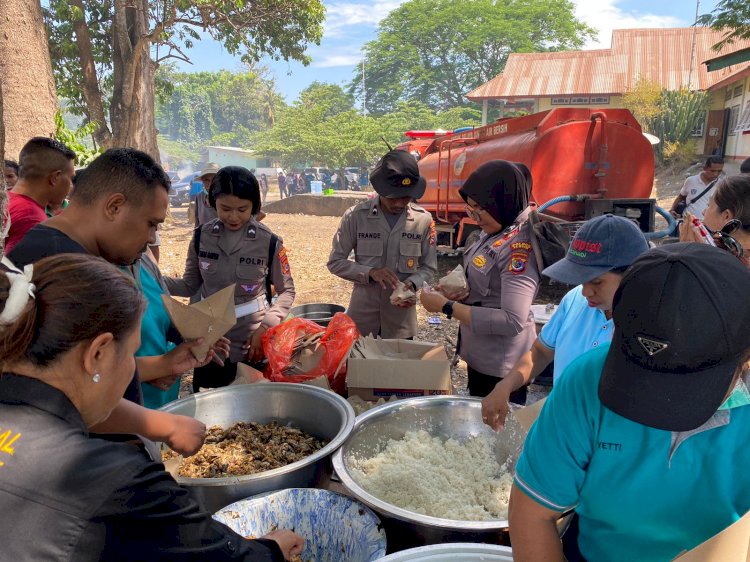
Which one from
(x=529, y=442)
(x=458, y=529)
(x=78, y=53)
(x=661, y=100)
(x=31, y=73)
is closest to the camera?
(x=529, y=442)

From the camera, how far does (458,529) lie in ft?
5.10

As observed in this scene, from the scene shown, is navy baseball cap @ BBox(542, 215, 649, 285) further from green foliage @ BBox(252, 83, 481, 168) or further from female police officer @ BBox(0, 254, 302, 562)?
green foliage @ BBox(252, 83, 481, 168)

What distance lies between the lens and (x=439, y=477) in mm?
2107

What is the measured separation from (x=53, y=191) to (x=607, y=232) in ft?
11.8

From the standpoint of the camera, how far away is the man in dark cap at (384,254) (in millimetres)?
3805

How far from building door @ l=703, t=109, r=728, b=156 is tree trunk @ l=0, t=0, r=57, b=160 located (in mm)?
22085

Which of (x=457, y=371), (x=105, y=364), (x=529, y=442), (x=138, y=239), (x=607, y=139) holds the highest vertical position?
(x=607, y=139)

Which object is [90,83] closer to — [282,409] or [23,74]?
[23,74]

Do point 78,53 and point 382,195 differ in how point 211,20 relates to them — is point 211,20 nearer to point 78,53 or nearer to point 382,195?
point 78,53

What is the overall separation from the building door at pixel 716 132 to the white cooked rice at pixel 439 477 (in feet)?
73.7

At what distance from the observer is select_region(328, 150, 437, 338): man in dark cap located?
12.5 ft

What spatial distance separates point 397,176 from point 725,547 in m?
2.99

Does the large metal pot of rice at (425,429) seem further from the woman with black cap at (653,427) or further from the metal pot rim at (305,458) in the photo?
the woman with black cap at (653,427)

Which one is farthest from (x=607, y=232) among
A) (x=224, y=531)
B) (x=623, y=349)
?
(x=224, y=531)
